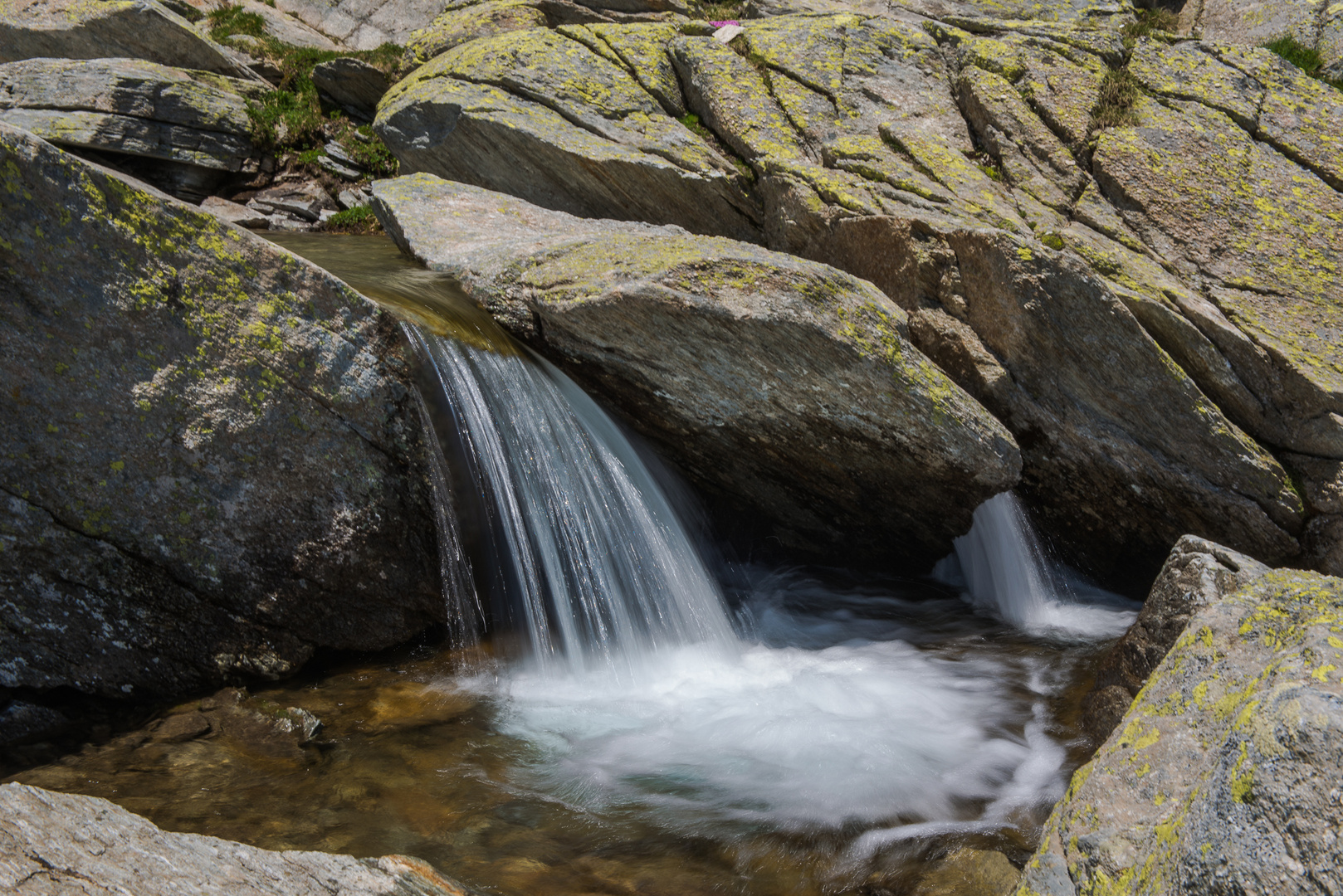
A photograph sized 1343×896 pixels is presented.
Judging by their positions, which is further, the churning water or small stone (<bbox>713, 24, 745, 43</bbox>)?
small stone (<bbox>713, 24, 745, 43</bbox>)

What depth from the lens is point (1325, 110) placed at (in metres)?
11.0

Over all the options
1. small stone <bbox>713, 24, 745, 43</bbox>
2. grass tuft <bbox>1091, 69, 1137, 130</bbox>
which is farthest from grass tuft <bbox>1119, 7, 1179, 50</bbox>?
small stone <bbox>713, 24, 745, 43</bbox>

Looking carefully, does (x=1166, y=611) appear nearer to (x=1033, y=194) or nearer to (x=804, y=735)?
(x=804, y=735)

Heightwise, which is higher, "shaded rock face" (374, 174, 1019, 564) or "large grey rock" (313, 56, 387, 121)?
"large grey rock" (313, 56, 387, 121)

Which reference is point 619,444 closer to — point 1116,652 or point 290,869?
point 1116,652

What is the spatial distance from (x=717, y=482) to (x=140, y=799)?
20.2 ft

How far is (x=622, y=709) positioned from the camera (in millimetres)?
6625

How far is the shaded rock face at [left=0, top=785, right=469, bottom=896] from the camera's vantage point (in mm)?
2428

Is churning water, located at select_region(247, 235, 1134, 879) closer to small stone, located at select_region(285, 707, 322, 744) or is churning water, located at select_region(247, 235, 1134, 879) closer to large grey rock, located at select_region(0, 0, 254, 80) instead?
small stone, located at select_region(285, 707, 322, 744)

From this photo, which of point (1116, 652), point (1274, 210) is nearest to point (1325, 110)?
point (1274, 210)

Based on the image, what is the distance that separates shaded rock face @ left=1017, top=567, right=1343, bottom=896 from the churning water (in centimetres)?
185

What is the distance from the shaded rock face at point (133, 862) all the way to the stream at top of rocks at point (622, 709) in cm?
141

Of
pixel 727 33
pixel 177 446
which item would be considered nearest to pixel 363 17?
pixel 727 33

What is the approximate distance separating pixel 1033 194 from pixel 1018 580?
531 centimetres
